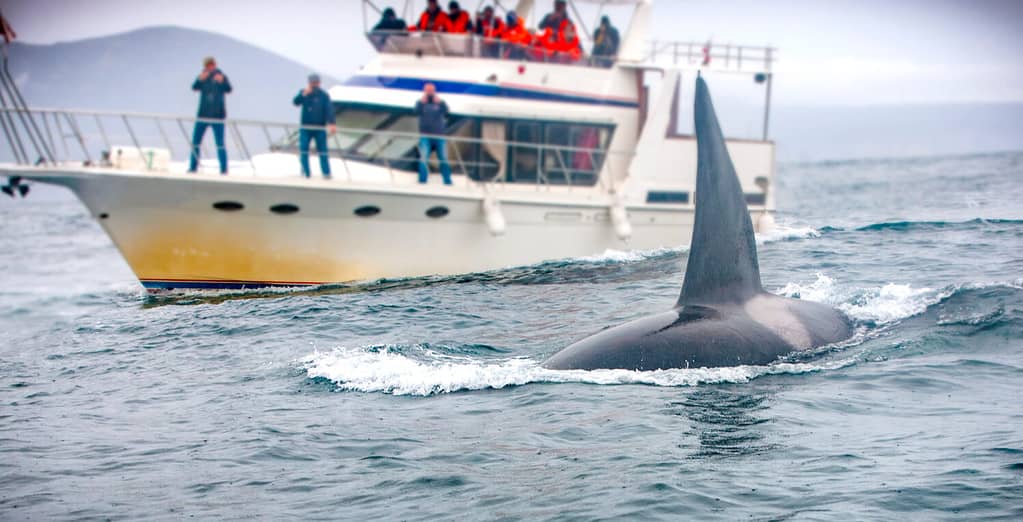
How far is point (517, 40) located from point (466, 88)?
1670 millimetres

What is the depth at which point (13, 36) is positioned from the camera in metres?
14.9

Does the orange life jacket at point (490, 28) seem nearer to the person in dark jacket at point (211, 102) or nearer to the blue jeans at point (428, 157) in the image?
the blue jeans at point (428, 157)

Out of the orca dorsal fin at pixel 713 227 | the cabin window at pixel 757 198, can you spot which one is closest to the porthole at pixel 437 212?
the cabin window at pixel 757 198

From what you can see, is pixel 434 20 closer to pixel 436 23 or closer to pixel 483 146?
pixel 436 23

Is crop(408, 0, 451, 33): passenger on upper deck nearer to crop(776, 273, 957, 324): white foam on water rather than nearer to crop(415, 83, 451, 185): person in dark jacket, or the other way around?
crop(415, 83, 451, 185): person in dark jacket

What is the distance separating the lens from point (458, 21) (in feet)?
72.6

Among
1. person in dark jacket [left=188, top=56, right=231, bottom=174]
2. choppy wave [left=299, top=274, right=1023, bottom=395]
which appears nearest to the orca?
choppy wave [left=299, top=274, right=1023, bottom=395]

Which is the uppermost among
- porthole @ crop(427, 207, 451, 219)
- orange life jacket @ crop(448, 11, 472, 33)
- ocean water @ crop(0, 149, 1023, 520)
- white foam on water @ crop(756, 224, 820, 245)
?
orange life jacket @ crop(448, 11, 472, 33)

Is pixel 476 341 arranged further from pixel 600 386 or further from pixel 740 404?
pixel 740 404

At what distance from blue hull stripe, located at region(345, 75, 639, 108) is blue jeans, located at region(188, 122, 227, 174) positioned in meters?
4.01

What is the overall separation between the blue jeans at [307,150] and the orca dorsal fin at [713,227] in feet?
31.1

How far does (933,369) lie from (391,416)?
4952 millimetres

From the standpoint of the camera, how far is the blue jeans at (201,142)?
17.9 m

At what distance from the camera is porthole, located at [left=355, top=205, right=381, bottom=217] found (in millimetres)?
18703
